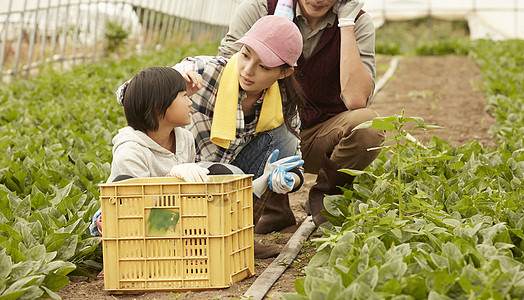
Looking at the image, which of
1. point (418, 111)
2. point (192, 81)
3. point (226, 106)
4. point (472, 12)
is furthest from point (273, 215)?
point (472, 12)

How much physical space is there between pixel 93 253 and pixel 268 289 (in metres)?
0.93

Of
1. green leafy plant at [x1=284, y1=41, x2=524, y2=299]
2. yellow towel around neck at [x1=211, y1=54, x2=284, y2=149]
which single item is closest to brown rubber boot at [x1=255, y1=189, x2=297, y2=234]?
green leafy plant at [x1=284, y1=41, x2=524, y2=299]

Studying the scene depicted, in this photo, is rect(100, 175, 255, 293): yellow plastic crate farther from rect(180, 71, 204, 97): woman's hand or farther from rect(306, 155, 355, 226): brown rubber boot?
rect(306, 155, 355, 226): brown rubber boot

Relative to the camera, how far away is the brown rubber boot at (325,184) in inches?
154

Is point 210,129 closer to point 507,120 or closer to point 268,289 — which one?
point 268,289

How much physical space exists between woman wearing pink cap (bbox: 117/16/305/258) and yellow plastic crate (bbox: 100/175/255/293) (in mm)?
531

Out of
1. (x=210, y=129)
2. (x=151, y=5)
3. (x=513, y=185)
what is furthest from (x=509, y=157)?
(x=151, y=5)

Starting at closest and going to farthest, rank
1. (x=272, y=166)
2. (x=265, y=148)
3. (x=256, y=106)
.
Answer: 1. (x=272, y=166)
2. (x=256, y=106)
3. (x=265, y=148)

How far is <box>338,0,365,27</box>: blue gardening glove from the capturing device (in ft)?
12.6

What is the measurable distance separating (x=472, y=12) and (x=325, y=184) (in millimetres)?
26061

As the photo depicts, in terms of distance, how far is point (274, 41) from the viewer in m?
3.28

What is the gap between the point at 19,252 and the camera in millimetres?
2715

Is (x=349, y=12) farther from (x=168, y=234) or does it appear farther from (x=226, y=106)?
(x=168, y=234)

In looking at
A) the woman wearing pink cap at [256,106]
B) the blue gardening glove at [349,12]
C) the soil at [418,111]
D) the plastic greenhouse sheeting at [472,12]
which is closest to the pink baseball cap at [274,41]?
the woman wearing pink cap at [256,106]
